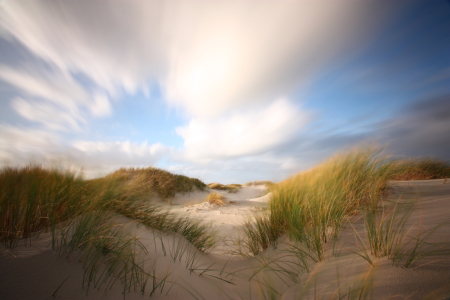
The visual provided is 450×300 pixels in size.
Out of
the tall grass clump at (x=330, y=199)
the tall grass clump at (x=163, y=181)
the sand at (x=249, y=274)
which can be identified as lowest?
the sand at (x=249, y=274)

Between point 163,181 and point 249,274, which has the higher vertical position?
point 163,181

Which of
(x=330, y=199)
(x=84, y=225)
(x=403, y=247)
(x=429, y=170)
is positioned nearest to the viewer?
(x=403, y=247)

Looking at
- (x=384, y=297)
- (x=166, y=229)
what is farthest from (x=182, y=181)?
(x=384, y=297)

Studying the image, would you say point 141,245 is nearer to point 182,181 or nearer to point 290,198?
point 290,198

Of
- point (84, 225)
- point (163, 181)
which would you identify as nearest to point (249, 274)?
point (84, 225)

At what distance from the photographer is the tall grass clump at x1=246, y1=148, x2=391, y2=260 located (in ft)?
6.94

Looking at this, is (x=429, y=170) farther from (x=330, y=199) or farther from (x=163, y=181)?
(x=163, y=181)

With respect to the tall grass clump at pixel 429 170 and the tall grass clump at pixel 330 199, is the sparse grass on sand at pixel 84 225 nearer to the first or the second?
A: the tall grass clump at pixel 330 199

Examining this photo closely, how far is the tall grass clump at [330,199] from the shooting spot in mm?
2115

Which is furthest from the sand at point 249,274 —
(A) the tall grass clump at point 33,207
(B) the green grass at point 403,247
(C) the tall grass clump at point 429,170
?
(C) the tall grass clump at point 429,170

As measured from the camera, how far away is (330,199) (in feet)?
7.66

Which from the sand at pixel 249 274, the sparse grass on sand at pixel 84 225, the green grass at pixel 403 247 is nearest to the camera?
the sand at pixel 249 274

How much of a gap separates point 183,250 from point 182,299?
2.83 ft

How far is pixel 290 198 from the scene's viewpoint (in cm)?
300
